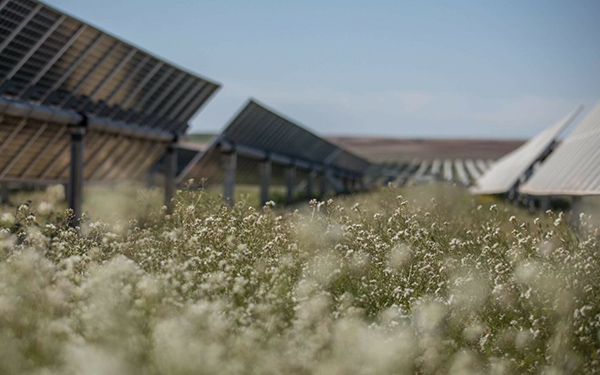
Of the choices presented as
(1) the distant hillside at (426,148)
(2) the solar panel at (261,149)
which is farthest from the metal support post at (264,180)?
(1) the distant hillside at (426,148)

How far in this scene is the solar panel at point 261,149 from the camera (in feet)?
80.9

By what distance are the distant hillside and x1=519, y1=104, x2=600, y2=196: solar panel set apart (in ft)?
240

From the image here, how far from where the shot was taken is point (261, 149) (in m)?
29.5

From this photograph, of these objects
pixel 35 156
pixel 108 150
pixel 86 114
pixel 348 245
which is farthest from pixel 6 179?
pixel 348 245

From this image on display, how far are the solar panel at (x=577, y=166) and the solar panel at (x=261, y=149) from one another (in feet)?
30.7

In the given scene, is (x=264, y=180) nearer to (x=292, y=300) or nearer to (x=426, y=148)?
(x=292, y=300)

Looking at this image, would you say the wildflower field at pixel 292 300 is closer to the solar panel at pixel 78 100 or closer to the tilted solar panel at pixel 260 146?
the solar panel at pixel 78 100

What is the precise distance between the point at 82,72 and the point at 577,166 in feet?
34.1

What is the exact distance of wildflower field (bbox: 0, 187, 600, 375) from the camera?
4035 mm

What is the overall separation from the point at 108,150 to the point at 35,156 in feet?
11.4

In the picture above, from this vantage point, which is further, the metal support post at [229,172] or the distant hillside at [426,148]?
the distant hillside at [426,148]

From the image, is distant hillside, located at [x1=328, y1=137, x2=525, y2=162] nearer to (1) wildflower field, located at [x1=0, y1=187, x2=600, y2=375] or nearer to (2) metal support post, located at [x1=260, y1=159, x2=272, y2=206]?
(2) metal support post, located at [x1=260, y1=159, x2=272, y2=206]

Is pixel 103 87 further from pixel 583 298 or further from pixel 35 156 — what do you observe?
pixel 583 298

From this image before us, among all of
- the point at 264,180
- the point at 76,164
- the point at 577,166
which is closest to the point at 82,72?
the point at 76,164
